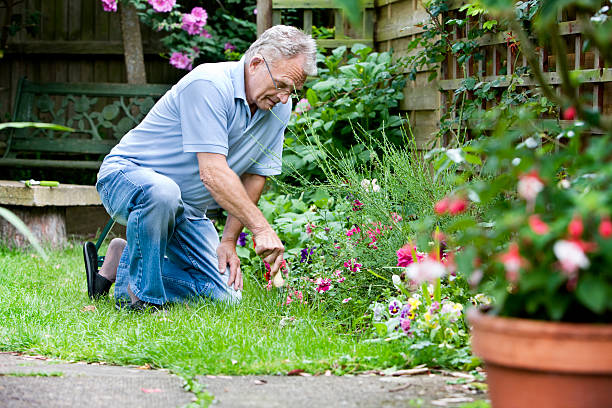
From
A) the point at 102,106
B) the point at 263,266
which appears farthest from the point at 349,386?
the point at 102,106

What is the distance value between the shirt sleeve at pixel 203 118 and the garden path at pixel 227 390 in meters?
1.08

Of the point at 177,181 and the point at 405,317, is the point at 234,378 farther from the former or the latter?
the point at 177,181

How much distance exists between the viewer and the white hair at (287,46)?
2.93m

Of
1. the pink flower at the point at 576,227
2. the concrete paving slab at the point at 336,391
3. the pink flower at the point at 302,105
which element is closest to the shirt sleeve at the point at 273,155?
the pink flower at the point at 302,105

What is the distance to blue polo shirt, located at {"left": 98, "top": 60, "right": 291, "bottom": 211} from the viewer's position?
9.66 feet

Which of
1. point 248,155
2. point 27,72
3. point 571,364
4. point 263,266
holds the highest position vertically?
point 27,72

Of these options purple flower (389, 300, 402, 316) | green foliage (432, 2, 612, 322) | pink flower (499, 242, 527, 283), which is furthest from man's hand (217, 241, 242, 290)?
pink flower (499, 242, 527, 283)

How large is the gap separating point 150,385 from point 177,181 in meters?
1.46

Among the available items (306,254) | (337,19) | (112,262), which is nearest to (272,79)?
(306,254)

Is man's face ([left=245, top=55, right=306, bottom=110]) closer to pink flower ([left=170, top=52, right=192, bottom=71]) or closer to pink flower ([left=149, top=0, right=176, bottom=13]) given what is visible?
pink flower ([left=149, top=0, right=176, bottom=13])

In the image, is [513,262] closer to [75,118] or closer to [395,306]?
[395,306]

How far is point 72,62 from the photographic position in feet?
22.1

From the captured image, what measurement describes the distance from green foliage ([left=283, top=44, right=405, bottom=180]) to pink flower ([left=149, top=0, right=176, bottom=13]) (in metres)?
1.62

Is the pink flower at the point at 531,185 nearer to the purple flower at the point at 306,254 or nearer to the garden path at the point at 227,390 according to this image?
the garden path at the point at 227,390
